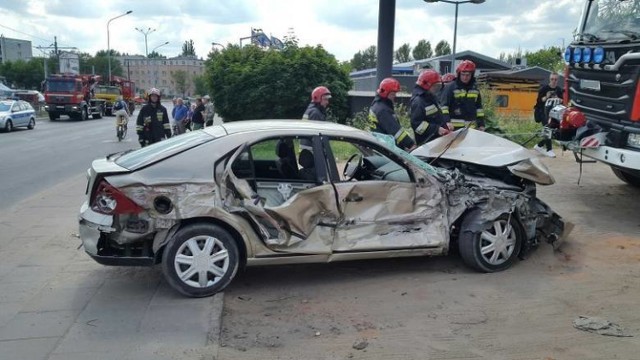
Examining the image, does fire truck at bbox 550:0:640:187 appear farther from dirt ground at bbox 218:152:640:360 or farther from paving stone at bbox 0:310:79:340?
paving stone at bbox 0:310:79:340

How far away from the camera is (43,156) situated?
16.0m

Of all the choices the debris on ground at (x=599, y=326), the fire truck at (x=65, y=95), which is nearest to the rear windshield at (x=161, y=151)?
the debris on ground at (x=599, y=326)

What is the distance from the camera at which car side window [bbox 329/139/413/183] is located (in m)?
5.30

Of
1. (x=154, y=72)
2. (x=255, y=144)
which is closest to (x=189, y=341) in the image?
(x=255, y=144)

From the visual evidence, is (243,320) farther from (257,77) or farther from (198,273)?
(257,77)

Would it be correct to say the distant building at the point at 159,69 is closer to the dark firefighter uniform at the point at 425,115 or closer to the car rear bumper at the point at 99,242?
the dark firefighter uniform at the point at 425,115

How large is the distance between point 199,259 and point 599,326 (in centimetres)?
306

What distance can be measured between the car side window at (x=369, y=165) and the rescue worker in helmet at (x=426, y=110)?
1.66 meters

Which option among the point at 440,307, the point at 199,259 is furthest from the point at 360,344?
the point at 199,259

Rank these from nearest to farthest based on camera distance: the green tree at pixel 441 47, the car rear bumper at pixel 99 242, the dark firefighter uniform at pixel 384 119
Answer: the car rear bumper at pixel 99 242 → the dark firefighter uniform at pixel 384 119 → the green tree at pixel 441 47

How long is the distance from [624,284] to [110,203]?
172 inches

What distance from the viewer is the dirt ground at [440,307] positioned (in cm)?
392

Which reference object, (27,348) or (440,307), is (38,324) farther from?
(440,307)

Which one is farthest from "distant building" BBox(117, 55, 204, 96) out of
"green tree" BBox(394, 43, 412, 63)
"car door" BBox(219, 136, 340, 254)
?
"car door" BBox(219, 136, 340, 254)
